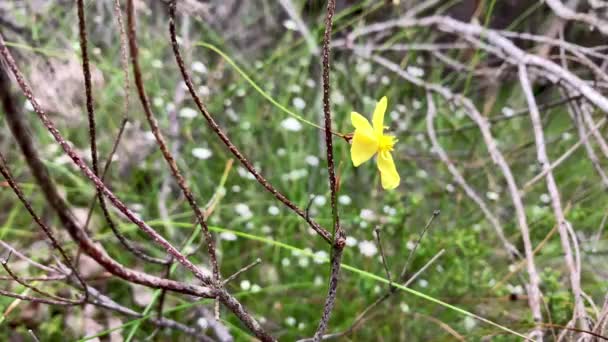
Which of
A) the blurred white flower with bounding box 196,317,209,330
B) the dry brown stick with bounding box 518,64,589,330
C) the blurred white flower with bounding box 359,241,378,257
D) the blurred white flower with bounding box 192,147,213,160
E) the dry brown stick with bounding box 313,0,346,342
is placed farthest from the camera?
the blurred white flower with bounding box 192,147,213,160

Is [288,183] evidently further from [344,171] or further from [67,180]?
[67,180]

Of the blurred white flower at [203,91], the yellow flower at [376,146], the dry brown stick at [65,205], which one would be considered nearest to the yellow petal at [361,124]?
the yellow flower at [376,146]

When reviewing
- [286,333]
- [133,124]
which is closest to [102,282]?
[286,333]

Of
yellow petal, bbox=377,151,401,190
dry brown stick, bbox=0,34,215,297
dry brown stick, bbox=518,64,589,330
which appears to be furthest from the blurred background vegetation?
dry brown stick, bbox=0,34,215,297

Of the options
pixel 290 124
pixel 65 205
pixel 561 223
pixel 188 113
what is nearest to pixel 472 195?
pixel 561 223

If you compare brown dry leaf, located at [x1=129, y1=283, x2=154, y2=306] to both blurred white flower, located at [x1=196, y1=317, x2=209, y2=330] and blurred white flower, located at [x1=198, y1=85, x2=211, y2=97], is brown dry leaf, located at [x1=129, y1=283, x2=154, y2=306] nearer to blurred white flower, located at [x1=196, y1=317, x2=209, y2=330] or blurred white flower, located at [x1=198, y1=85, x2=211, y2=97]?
blurred white flower, located at [x1=196, y1=317, x2=209, y2=330]

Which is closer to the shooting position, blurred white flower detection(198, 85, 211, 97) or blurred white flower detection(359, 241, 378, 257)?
blurred white flower detection(359, 241, 378, 257)

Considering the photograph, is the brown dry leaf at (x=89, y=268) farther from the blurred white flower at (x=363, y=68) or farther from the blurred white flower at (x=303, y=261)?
the blurred white flower at (x=363, y=68)

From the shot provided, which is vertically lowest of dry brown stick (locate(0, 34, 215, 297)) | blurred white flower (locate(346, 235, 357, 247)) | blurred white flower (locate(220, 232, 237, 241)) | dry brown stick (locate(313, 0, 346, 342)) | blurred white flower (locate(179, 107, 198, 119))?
dry brown stick (locate(0, 34, 215, 297))

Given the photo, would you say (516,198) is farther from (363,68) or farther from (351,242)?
(363,68)
